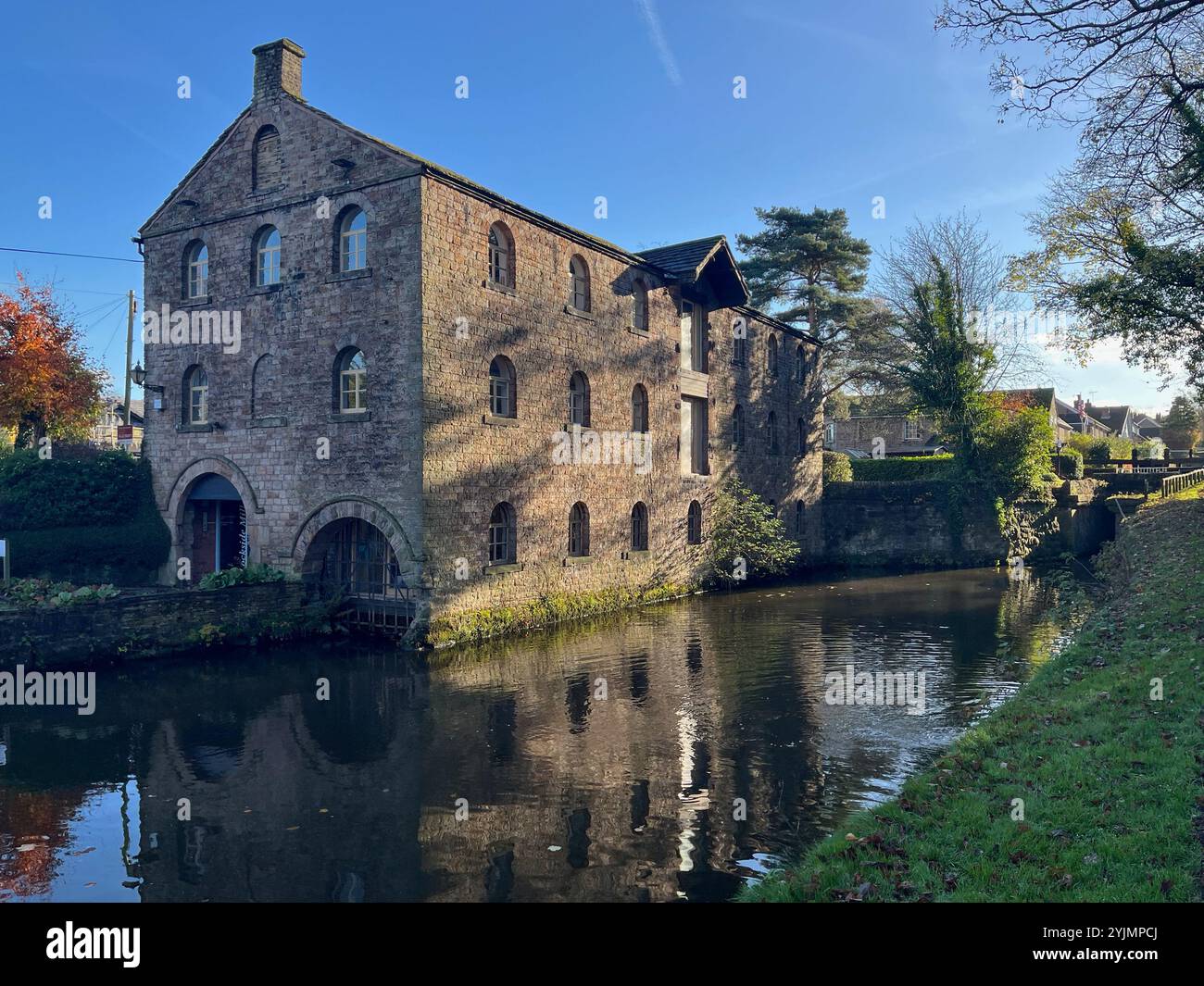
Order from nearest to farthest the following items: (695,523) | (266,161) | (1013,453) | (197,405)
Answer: (266,161) < (197,405) < (695,523) < (1013,453)

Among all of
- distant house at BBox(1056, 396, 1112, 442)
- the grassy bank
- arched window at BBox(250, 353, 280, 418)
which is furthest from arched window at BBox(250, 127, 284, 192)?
distant house at BBox(1056, 396, 1112, 442)

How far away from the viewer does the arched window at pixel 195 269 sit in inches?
747

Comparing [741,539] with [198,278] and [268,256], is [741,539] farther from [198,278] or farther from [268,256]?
[198,278]

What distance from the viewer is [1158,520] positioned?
23.6 metres

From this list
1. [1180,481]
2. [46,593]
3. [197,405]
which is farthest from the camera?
[1180,481]

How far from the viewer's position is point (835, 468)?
34.0 m

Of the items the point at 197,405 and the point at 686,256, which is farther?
the point at 686,256

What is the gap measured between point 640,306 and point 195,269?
36.1 ft

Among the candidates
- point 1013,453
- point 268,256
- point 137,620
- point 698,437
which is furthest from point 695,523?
point 137,620

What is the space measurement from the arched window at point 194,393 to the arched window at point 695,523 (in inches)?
524

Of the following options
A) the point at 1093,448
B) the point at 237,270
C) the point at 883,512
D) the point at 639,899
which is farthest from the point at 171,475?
the point at 1093,448

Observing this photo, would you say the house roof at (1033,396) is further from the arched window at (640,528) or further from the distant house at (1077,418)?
the arched window at (640,528)

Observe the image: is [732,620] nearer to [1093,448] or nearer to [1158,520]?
[1158,520]

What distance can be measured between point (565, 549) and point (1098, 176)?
12.7m
